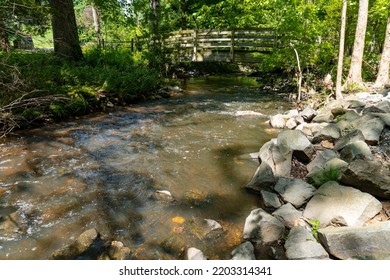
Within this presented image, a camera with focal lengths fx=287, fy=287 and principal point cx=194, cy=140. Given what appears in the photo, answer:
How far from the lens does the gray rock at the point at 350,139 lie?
4.72 m

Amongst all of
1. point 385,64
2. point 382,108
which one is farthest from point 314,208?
point 385,64

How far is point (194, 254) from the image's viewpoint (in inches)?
118

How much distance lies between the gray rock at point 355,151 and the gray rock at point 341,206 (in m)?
0.77

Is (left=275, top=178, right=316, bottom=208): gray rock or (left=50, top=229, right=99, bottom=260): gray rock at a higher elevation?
(left=275, top=178, right=316, bottom=208): gray rock

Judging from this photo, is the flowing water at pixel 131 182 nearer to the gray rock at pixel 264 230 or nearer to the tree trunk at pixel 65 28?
the gray rock at pixel 264 230

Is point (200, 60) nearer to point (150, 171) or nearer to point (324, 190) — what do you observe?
point (150, 171)

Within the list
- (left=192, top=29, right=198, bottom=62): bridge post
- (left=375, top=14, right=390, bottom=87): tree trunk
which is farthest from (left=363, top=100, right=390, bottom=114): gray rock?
(left=192, top=29, right=198, bottom=62): bridge post

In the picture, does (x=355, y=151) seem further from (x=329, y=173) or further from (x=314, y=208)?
(x=314, y=208)

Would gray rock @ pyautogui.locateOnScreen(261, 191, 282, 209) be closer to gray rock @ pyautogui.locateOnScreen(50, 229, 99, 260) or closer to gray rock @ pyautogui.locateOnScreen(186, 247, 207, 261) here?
gray rock @ pyautogui.locateOnScreen(186, 247, 207, 261)

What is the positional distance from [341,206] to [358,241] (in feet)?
2.03

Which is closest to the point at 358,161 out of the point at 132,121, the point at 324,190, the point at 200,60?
the point at 324,190

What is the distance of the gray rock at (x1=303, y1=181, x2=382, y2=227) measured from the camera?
10.6 ft

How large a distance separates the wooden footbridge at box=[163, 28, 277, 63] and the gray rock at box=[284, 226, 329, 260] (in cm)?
1248

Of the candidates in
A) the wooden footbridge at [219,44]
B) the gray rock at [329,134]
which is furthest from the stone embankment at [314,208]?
the wooden footbridge at [219,44]
